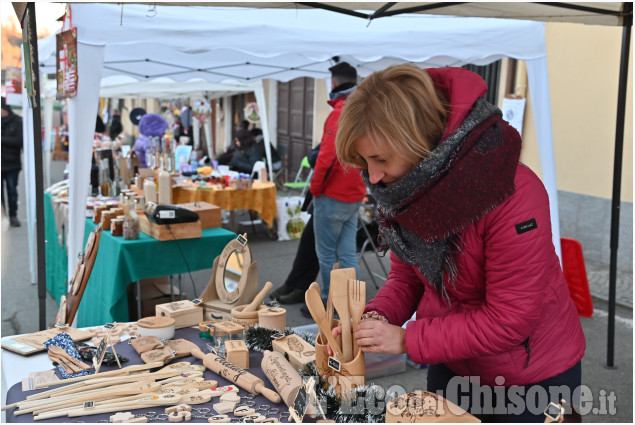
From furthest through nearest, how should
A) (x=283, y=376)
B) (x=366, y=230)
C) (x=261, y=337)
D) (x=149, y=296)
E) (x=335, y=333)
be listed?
(x=366, y=230)
(x=149, y=296)
(x=261, y=337)
(x=283, y=376)
(x=335, y=333)

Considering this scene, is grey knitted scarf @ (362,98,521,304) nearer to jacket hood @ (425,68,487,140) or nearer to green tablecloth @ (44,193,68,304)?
jacket hood @ (425,68,487,140)

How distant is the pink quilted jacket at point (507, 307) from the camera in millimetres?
1129

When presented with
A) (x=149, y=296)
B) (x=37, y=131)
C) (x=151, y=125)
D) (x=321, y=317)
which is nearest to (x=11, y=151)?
(x=151, y=125)

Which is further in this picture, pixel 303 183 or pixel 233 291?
pixel 303 183

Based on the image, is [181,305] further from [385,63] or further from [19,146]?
[19,146]

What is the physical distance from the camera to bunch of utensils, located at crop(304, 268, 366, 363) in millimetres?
1309

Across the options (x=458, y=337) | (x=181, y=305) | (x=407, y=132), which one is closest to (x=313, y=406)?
(x=458, y=337)

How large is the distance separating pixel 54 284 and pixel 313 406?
4134 millimetres

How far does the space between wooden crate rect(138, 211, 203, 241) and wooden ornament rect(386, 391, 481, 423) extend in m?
2.53

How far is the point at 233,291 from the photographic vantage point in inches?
81.7

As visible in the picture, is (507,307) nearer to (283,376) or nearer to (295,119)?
(283,376)

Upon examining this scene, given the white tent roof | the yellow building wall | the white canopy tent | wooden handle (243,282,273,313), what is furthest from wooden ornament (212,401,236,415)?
the yellow building wall

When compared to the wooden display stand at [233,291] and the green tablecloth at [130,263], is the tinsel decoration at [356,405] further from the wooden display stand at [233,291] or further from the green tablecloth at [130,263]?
the green tablecloth at [130,263]

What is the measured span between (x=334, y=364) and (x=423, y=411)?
9.5 inches
